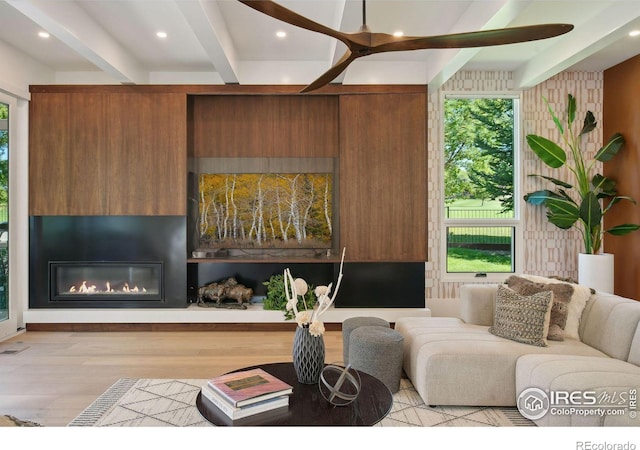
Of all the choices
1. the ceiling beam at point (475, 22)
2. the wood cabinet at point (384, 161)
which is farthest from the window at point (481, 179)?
the ceiling beam at point (475, 22)

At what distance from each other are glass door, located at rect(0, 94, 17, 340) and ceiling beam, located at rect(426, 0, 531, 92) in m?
4.34

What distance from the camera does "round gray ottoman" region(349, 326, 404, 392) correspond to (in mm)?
2982

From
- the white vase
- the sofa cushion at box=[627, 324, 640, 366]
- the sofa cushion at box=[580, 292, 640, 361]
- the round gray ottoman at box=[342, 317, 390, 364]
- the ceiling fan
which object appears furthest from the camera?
the white vase

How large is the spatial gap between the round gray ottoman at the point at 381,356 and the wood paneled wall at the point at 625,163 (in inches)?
131

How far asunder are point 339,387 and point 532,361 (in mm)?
1264

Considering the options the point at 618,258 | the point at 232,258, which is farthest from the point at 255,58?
the point at 618,258

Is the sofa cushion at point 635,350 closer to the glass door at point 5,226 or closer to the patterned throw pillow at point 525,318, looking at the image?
the patterned throw pillow at point 525,318

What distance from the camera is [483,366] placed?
2771 millimetres

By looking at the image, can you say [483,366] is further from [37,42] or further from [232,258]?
[37,42]

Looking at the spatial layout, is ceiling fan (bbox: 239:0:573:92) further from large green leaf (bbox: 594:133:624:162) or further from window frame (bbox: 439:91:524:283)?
large green leaf (bbox: 594:133:624:162)

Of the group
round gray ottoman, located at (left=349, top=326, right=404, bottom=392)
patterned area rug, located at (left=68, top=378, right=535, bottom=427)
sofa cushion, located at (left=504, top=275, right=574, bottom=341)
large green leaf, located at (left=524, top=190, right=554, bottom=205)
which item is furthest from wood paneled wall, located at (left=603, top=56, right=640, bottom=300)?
round gray ottoman, located at (left=349, top=326, right=404, bottom=392)

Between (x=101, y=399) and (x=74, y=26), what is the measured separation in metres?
2.74

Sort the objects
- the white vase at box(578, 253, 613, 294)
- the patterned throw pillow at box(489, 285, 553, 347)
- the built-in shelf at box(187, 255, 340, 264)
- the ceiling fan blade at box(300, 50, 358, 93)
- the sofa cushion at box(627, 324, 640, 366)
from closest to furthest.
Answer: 1. the ceiling fan blade at box(300, 50, 358, 93)
2. the sofa cushion at box(627, 324, 640, 366)
3. the patterned throw pillow at box(489, 285, 553, 347)
4. the white vase at box(578, 253, 613, 294)
5. the built-in shelf at box(187, 255, 340, 264)
